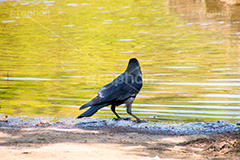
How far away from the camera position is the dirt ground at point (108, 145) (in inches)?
190

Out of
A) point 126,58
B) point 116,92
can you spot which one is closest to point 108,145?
point 116,92

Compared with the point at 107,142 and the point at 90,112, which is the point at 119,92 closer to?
the point at 90,112

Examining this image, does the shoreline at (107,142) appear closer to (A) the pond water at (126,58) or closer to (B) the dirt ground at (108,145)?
(B) the dirt ground at (108,145)

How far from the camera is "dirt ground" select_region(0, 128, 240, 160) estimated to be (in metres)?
4.83

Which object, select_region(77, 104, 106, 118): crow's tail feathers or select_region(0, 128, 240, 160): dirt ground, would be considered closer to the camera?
select_region(0, 128, 240, 160): dirt ground

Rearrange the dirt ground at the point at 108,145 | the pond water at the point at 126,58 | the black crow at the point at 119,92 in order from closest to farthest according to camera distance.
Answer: the dirt ground at the point at 108,145, the black crow at the point at 119,92, the pond water at the point at 126,58

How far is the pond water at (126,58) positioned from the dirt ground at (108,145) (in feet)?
4.63

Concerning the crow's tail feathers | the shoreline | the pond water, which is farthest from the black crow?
the pond water

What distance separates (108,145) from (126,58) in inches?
307

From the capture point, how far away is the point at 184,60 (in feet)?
40.9

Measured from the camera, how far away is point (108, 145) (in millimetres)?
5426

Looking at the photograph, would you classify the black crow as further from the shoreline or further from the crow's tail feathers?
the shoreline

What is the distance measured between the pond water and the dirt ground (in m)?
1.41

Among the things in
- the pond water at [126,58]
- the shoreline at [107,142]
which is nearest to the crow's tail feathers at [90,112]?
the shoreline at [107,142]
